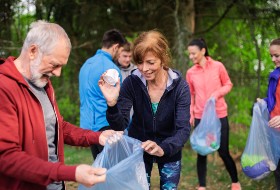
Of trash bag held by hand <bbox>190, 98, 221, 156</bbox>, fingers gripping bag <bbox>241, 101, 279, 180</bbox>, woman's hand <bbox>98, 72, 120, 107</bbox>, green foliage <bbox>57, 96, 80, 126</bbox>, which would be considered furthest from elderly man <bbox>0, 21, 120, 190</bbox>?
green foliage <bbox>57, 96, 80, 126</bbox>

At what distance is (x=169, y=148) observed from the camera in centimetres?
257

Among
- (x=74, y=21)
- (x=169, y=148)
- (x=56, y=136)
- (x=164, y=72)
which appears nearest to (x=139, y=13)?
(x=74, y=21)

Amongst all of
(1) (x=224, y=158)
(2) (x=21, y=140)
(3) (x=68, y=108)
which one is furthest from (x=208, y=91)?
(3) (x=68, y=108)

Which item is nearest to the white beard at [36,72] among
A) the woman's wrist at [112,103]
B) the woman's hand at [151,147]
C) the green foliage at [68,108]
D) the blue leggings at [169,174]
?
the woman's wrist at [112,103]

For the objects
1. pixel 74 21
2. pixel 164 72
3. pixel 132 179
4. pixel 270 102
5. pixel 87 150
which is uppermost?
pixel 74 21

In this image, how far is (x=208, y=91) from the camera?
15.7 feet

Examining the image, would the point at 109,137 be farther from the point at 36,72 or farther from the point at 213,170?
the point at 213,170

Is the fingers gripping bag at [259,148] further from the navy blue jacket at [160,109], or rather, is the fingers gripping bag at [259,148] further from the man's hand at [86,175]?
the man's hand at [86,175]

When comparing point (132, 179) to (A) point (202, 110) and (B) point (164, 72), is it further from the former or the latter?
(A) point (202, 110)

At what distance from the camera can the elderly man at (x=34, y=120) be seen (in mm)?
1683

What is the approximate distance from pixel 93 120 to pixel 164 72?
1.17m

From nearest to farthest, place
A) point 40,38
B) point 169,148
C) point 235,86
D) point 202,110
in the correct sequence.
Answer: point 40,38 → point 169,148 → point 202,110 → point 235,86

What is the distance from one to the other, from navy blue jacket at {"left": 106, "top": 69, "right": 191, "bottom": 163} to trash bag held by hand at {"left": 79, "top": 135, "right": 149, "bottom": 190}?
0.21m

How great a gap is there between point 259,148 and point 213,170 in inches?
92.1
